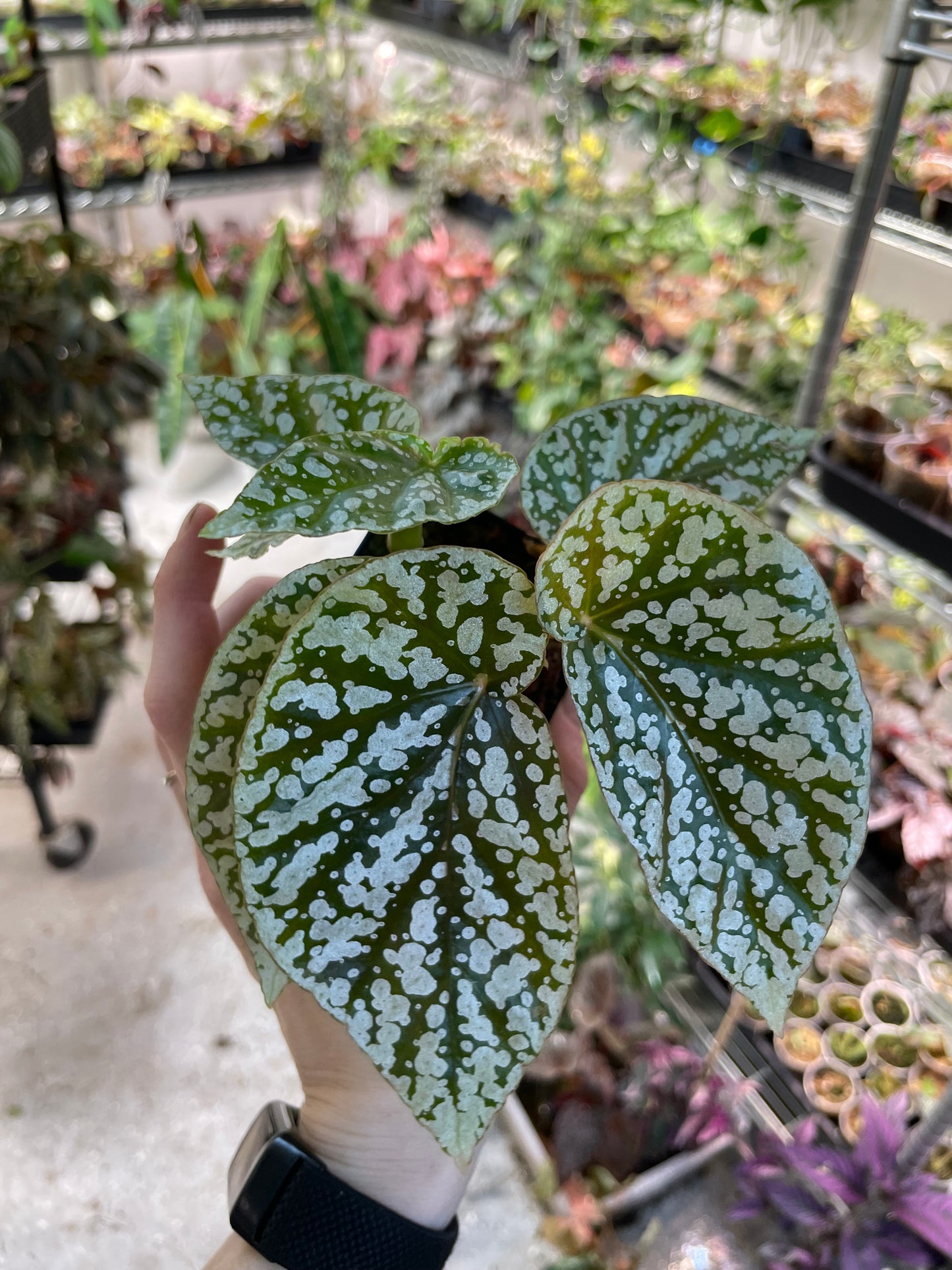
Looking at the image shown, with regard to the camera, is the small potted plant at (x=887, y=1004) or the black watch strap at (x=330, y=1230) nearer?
the black watch strap at (x=330, y=1230)

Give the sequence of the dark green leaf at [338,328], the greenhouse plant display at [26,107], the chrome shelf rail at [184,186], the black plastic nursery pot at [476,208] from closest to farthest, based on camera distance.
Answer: the greenhouse plant display at [26,107]
the dark green leaf at [338,328]
the black plastic nursery pot at [476,208]
the chrome shelf rail at [184,186]

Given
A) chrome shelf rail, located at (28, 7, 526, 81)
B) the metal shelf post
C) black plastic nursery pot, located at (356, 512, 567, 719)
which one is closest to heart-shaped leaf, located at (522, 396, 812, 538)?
black plastic nursery pot, located at (356, 512, 567, 719)

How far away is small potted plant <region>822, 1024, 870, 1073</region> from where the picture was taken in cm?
139

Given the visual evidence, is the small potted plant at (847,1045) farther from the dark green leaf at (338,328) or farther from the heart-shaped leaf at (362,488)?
the dark green leaf at (338,328)

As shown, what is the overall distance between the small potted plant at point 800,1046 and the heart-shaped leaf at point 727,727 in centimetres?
107

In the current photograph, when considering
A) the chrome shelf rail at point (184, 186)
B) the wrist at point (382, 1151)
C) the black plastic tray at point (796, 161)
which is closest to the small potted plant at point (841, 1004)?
the wrist at point (382, 1151)

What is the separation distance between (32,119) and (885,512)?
1.60m

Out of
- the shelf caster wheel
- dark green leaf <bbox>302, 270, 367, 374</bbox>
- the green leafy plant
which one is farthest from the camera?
dark green leaf <bbox>302, 270, 367, 374</bbox>

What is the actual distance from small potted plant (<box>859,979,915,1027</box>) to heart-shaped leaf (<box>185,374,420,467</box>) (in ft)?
4.20

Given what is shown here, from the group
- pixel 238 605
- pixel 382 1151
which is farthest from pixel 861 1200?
pixel 238 605

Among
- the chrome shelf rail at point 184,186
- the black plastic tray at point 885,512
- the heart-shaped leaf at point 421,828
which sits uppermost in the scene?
the heart-shaped leaf at point 421,828

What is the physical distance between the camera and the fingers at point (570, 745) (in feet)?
2.08

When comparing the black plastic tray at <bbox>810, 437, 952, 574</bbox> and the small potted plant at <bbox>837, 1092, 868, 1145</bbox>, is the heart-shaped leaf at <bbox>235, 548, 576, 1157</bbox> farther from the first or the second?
the small potted plant at <bbox>837, 1092, 868, 1145</bbox>

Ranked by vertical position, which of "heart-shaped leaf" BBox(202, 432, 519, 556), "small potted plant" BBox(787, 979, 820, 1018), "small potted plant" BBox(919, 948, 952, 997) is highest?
"heart-shaped leaf" BBox(202, 432, 519, 556)
